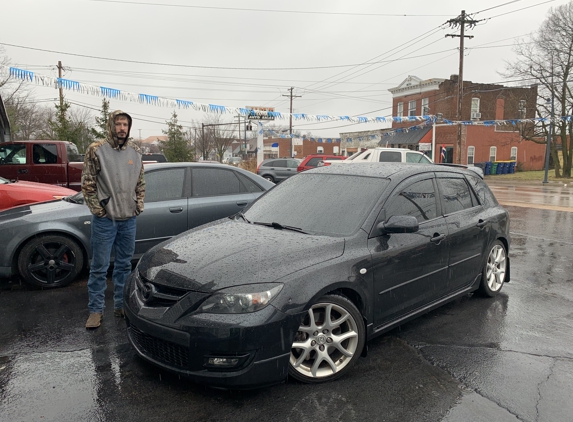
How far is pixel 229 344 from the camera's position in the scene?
2617 mm

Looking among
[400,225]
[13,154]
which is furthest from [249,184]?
[13,154]

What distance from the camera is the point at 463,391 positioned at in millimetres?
2932

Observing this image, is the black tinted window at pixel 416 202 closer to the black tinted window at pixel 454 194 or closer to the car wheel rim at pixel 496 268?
the black tinted window at pixel 454 194

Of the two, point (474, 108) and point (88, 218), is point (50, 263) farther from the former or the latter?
point (474, 108)

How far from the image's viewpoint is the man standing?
3816mm

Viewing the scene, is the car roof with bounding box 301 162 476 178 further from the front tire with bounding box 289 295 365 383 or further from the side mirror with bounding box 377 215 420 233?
the front tire with bounding box 289 295 365 383

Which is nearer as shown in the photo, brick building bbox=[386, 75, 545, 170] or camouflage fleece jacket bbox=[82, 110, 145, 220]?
camouflage fleece jacket bbox=[82, 110, 145, 220]

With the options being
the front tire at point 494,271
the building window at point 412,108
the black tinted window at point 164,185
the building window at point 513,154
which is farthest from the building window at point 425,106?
the black tinted window at point 164,185

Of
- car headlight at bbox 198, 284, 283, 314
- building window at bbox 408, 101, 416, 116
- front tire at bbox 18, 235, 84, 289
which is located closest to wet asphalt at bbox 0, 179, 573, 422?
front tire at bbox 18, 235, 84, 289

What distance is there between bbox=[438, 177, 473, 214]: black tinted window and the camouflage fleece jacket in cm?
298

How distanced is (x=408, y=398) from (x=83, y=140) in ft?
139

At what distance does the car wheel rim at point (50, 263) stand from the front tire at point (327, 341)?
3.38m

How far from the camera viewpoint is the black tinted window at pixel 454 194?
425 cm

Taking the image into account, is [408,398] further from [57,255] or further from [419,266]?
[57,255]
